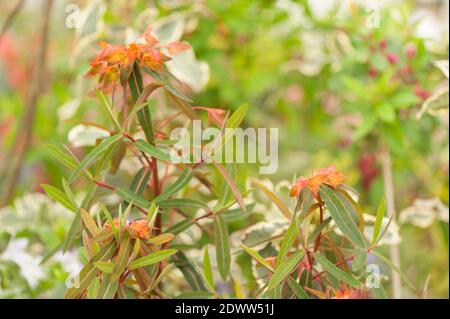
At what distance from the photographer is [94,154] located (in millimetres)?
686

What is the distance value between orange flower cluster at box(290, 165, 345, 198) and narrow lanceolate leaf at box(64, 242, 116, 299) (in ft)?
0.61

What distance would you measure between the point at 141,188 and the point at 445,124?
0.60 metres

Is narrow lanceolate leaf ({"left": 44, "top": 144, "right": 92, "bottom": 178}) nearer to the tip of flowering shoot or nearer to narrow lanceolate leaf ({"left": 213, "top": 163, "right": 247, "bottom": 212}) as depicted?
narrow lanceolate leaf ({"left": 213, "top": 163, "right": 247, "bottom": 212})

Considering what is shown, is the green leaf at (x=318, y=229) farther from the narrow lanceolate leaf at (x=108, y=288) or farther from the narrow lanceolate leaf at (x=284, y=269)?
the narrow lanceolate leaf at (x=108, y=288)

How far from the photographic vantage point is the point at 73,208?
2.57 feet

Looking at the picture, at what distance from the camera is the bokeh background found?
44.7 inches

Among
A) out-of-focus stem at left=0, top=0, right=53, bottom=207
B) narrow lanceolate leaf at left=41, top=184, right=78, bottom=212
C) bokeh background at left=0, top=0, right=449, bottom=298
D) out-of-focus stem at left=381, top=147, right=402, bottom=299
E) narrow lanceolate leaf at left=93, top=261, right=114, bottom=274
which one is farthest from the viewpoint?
out-of-focus stem at left=0, top=0, right=53, bottom=207

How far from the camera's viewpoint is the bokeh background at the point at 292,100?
113 cm

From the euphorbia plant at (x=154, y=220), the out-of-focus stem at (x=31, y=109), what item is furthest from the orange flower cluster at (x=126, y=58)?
the out-of-focus stem at (x=31, y=109)

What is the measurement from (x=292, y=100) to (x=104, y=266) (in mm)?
1257

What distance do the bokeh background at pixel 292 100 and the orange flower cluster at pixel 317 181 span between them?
0.88 feet

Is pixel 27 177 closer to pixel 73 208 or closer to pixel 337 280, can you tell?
pixel 73 208

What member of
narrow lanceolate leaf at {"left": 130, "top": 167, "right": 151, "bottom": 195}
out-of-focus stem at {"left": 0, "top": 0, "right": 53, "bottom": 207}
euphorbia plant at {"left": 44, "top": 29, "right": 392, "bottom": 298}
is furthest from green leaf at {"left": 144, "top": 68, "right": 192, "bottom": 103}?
out-of-focus stem at {"left": 0, "top": 0, "right": 53, "bottom": 207}
